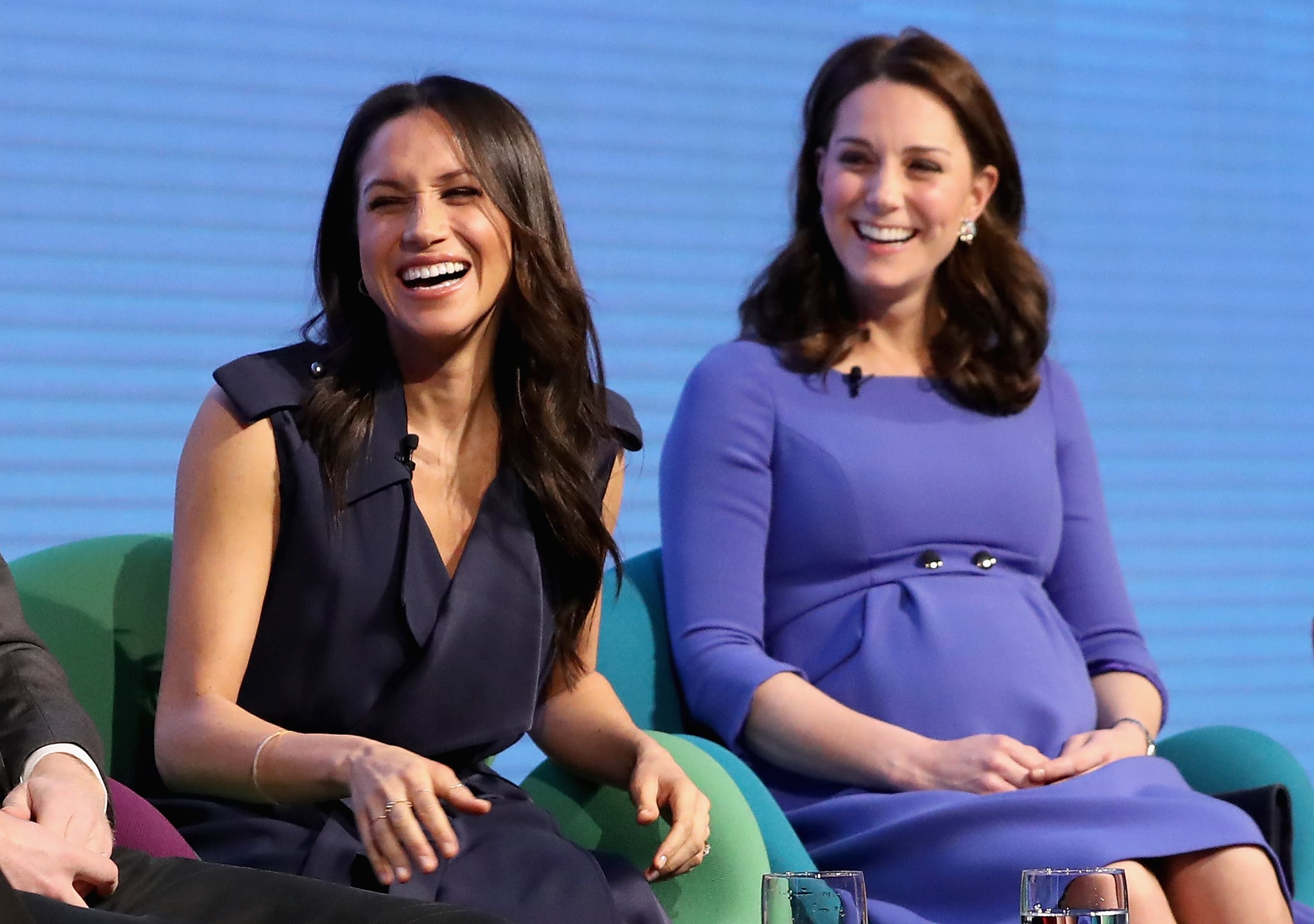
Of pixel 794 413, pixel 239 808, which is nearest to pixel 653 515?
pixel 794 413

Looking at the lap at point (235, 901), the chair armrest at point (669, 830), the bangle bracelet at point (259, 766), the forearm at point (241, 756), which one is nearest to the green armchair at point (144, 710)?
the chair armrest at point (669, 830)

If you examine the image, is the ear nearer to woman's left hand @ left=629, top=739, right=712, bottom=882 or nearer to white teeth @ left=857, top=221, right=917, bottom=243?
white teeth @ left=857, top=221, right=917, bottom=243

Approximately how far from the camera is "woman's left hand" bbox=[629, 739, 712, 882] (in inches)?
81.6

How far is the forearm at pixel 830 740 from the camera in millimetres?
2494

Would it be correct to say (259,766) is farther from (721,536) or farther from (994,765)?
(994,765)

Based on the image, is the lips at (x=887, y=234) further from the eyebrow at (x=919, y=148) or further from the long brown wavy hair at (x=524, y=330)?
the long brown wavy hair at (x=524, y=330)

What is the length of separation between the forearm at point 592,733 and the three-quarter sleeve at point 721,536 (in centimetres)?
26

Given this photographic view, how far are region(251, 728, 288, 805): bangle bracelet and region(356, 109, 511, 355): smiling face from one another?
1.71 ft

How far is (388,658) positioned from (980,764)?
0.82 metres

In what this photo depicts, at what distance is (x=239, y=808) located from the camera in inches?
83.0

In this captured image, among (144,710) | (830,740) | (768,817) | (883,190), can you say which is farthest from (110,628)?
(883,190)

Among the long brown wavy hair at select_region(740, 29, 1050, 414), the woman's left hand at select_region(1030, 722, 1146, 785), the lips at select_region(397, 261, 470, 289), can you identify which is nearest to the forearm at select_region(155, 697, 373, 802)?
the lips at select_region(397, 261, 470, 289)

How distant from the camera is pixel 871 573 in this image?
2.71 metres

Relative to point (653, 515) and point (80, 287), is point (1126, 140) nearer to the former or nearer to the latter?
point (653, 515)
